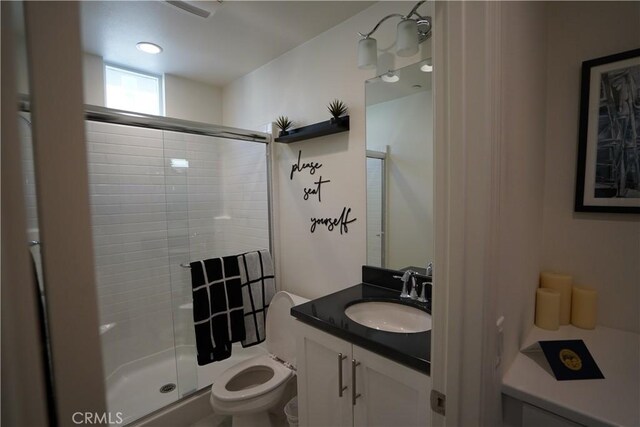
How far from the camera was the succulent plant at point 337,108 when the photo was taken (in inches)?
71.9

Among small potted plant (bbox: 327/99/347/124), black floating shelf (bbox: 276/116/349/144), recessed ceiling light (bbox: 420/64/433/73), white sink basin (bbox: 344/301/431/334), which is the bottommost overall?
white sink basin (bbox: 344/301/431/334)

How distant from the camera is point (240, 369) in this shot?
6.13ft

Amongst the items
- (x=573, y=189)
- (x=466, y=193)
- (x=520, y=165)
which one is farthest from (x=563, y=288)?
(x=466, y=193)

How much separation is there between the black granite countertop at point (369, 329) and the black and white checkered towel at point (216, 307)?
2.29ft

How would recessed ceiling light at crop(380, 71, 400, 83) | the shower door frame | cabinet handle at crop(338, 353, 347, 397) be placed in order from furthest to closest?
1. the shower door frame
2. recessed ceiling light at crop(380, 71, 400, 83)
3. cabinet handle at crop(338, 353, 347, 397)

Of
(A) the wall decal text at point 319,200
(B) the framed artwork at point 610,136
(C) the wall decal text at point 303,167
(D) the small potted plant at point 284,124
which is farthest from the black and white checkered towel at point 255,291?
(B) the framed artwork at point 610,136

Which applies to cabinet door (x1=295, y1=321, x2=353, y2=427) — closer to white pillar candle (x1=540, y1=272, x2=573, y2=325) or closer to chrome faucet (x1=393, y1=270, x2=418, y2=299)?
chrome faucet (x1=393, y1=270, x2=418, y2=299)

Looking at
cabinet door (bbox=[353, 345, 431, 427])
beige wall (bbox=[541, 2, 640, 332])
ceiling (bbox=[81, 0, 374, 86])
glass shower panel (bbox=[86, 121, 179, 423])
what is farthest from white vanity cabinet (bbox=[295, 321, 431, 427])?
ceiling (bbox=[81, 0, 374, 86])

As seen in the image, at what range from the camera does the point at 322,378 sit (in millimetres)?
1366

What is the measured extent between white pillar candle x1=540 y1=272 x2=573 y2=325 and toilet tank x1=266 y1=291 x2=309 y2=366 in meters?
1.37

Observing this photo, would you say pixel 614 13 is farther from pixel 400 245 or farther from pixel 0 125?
pixel 0 125

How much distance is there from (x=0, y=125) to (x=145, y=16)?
6.69 feet

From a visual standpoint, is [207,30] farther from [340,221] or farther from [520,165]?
[520,165]

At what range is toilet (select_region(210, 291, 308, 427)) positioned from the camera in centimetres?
161
